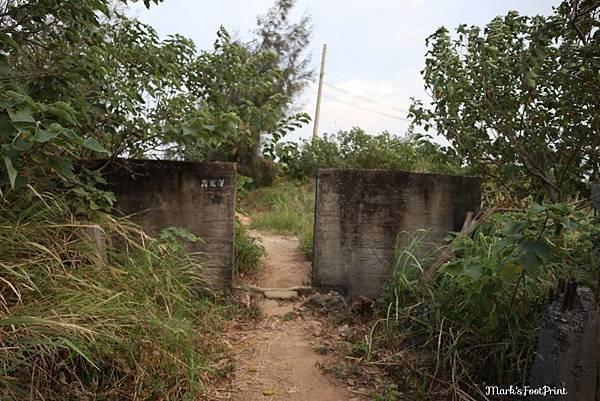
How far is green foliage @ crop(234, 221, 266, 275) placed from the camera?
5.06m

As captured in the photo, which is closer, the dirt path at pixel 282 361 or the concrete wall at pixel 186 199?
the dirt path at pixel 282 361

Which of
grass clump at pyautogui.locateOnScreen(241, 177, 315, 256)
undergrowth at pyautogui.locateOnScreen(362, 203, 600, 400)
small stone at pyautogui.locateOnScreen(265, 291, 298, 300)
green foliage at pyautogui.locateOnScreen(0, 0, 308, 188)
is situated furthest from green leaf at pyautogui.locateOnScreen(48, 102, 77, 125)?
grass clump at pyautogui.locateOnScreen(241, 177, 315, 256)

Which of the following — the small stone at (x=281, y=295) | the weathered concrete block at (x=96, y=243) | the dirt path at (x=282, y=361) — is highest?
the weathered concrete block at (x=96, y=243)

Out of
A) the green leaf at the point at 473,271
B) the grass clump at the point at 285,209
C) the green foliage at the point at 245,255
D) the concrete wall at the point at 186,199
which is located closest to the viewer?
the green leaf at the point at 473,271

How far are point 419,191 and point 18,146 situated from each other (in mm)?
3331

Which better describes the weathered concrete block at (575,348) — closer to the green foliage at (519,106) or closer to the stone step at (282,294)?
the green foliage at (519,106)

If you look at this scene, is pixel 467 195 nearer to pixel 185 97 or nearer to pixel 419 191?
pixel 419 191

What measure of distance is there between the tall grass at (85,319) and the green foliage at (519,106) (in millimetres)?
2816

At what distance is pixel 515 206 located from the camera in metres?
3.95

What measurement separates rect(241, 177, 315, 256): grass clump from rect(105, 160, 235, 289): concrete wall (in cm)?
219

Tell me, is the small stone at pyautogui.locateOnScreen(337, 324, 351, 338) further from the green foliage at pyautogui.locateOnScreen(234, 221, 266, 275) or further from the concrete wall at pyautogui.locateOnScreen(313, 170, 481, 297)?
the green foliage at pyautogui.locateOnScreen(234, 221, 266, 275)

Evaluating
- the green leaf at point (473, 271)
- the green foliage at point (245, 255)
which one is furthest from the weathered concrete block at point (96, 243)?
the green leaf at point (473, 271)

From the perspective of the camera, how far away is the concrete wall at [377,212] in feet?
13.4

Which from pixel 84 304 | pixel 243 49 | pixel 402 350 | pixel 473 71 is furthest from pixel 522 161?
pixel 84 304
